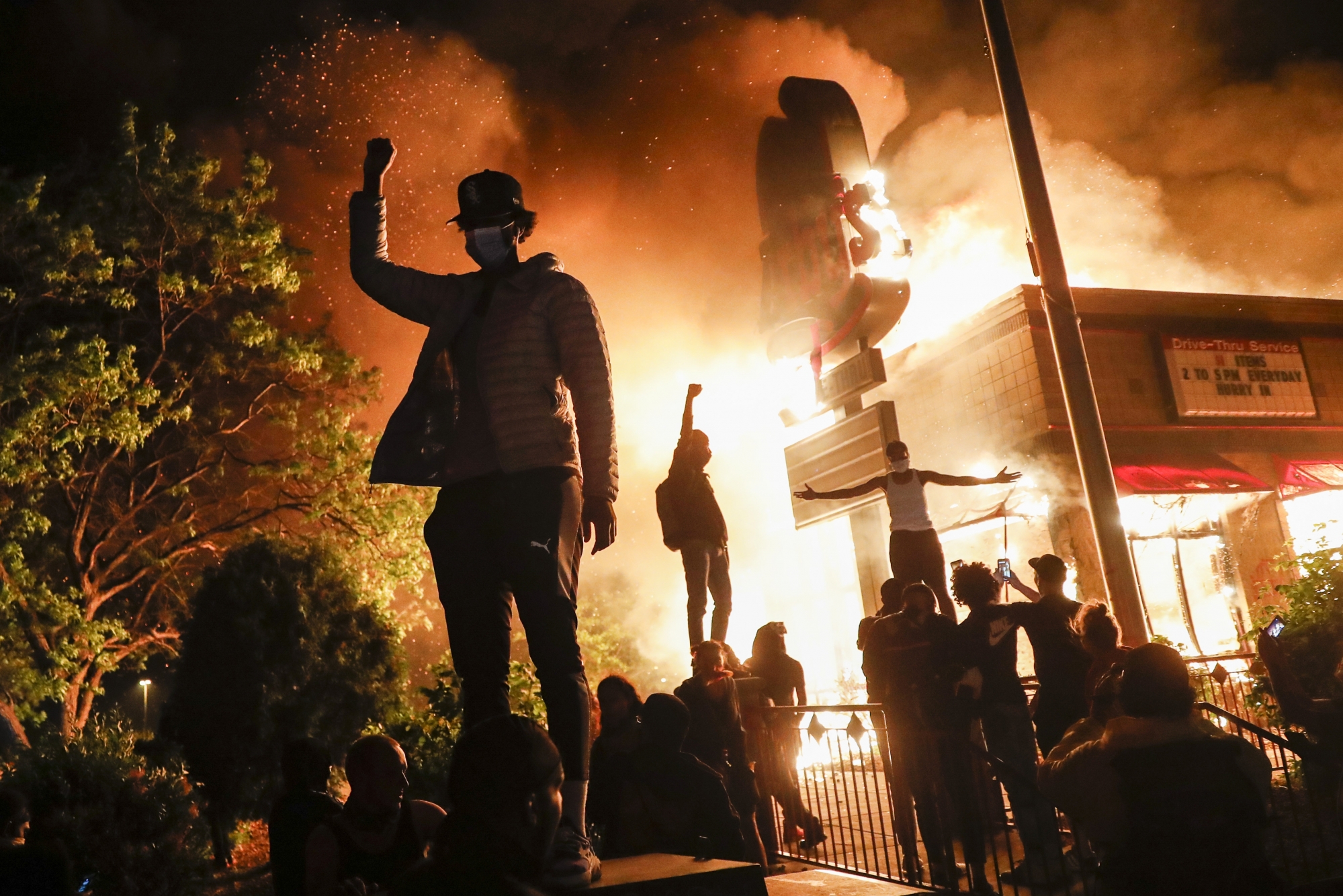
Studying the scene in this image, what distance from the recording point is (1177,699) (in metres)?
3.33

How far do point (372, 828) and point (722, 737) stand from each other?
11.6 ft

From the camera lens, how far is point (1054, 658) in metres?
6.36

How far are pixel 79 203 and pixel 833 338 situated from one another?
42.3ft

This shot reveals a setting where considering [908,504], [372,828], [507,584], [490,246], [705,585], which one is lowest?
[372,828]

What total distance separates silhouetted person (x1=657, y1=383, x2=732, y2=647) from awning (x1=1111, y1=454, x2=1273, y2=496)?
10.6 m

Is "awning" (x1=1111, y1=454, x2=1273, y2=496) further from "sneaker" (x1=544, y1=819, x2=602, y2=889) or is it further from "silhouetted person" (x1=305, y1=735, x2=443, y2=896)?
"sneaker" (x1=544, y1=819, x2=602, y2=889)

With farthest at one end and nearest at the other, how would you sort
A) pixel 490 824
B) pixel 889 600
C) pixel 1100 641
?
1. pixel 889 600
2. pixel 1100 641
3. pixel 490 824

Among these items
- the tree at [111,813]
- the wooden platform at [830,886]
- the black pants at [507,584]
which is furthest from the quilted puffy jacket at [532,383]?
the tree at [111,813]

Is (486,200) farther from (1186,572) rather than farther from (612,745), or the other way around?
(1186,572)

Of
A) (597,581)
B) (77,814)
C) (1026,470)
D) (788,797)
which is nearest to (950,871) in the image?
(788,797)

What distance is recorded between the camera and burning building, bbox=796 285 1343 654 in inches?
717

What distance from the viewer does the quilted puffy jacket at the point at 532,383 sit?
325 centimetres

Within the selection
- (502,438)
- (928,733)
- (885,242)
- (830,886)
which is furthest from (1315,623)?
(885,242)

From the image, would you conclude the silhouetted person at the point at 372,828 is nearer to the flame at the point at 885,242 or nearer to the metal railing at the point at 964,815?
the metal railing at the point at 964,815
